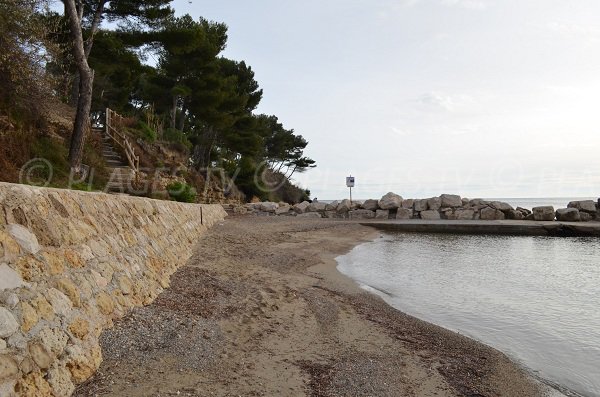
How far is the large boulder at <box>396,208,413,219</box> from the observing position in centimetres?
2395

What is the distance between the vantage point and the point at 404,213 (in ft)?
78.7

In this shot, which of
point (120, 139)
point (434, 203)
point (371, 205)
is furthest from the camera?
point (371, 205)

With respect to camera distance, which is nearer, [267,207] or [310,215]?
[267,207]

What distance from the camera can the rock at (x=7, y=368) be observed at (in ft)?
6.49

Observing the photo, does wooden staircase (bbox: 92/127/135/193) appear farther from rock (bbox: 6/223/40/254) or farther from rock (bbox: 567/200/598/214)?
rock (bbox: 567/200/598/214)

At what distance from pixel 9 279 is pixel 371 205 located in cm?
2355

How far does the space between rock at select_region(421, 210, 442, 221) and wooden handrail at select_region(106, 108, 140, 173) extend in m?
15.9

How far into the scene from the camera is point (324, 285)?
678 centimetres

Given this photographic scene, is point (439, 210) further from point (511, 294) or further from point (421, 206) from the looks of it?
point (511, 294)

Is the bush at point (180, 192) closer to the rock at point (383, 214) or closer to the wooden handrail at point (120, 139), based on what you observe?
the wooden handrail at point (120, 139)

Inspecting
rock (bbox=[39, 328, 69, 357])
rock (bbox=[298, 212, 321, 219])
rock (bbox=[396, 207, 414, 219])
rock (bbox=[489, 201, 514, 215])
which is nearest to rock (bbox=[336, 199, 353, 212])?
rock (bbox=[298, 212, 321, 219])

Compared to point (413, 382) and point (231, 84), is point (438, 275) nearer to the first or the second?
point (413, 382)

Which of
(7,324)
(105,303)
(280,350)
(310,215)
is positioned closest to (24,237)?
(7,324)

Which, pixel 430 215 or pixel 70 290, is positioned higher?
pixel 430 215
